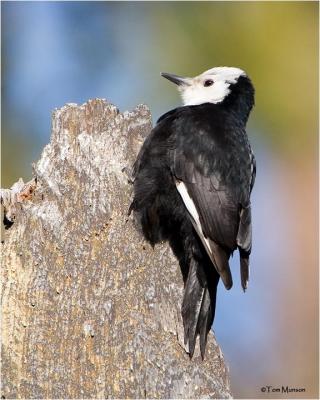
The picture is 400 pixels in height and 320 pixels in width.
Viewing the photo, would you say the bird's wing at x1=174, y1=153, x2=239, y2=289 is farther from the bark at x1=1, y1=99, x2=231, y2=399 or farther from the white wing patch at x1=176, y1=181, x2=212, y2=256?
the bark at x1=1, y1=99, x2=231, y2=399

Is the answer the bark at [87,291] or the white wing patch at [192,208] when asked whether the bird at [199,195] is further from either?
the bark at [87,291]

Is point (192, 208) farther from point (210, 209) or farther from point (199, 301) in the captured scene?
point (199, 301)

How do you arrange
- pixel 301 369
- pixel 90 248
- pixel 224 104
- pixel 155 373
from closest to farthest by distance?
pixel 155 373 < pixel 90 248 < pixel 224 104 < pixel 301 369

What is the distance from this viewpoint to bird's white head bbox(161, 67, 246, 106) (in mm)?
Answer: 6711

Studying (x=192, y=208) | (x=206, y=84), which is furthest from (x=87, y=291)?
(x=206, y=84)

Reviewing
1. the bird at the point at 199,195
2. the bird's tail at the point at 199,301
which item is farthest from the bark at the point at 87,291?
the bird at the point at 199,195

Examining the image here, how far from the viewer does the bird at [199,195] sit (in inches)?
206

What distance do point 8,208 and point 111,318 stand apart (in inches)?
35.9

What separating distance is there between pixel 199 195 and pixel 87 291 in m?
1.17

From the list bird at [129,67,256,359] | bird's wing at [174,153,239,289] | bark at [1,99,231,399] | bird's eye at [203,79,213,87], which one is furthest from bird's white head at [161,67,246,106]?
bark at [1,99,231,399]

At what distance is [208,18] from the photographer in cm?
908

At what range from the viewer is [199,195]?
5434mm

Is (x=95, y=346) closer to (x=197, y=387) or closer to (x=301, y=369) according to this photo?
(x=197, y=387)

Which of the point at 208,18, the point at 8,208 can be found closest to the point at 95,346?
the point at 8,208
